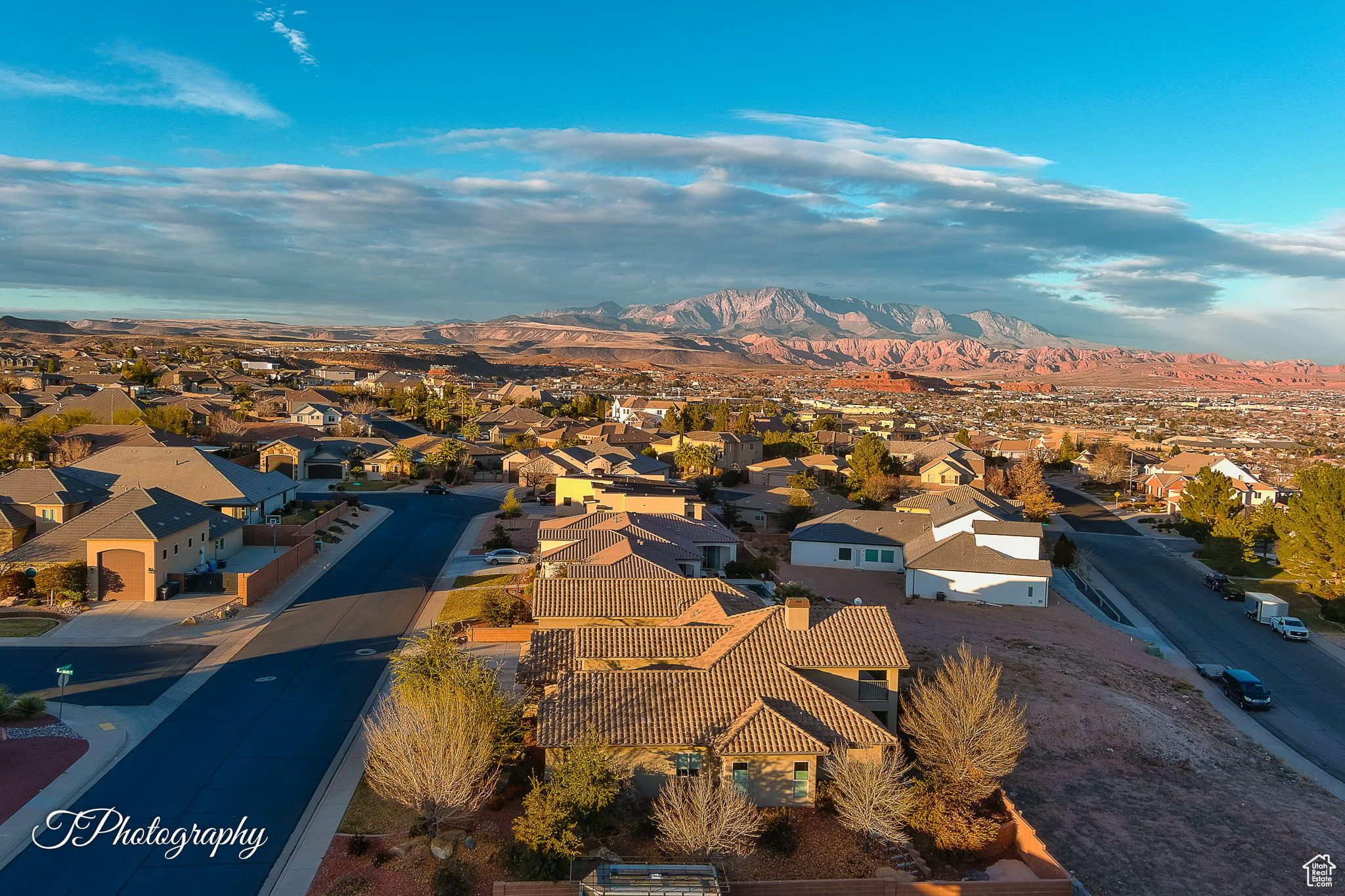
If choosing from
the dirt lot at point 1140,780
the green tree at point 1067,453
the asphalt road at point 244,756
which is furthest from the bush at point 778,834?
the green tree at point 1067,453

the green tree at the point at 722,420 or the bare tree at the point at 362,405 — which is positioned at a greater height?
the green tree at the point at 722,420

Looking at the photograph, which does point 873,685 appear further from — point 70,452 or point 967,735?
point 70,452

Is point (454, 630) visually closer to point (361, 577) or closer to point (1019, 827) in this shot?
point (361, 577)

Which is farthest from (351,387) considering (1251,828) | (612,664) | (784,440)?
(1251,828)

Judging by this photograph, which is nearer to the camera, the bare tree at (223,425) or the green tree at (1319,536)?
the green tree at (1319,536)

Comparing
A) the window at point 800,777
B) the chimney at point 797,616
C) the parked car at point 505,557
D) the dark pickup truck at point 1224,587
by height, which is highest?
the chimney at point 797,616

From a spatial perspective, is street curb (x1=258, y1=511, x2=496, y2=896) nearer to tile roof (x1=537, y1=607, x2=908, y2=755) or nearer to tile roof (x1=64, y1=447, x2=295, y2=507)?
tile roof (x1=537, y1=607, x2=908, y2=755)

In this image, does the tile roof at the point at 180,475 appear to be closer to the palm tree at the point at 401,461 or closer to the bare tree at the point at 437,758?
the palm tree at the point at 401,461
